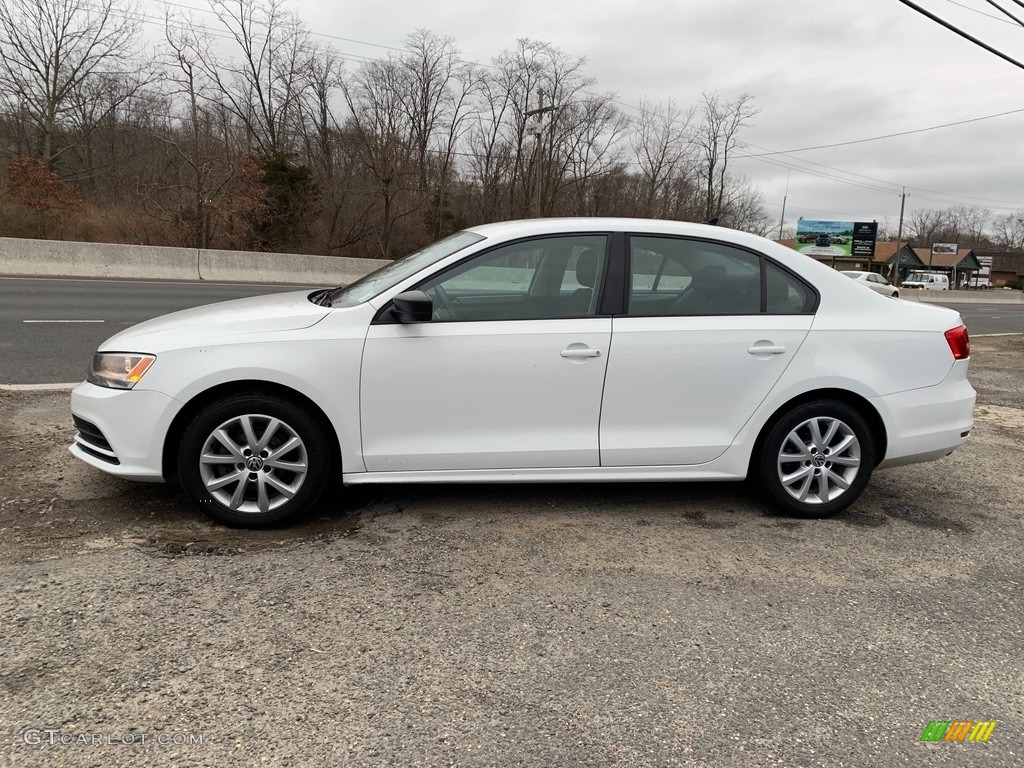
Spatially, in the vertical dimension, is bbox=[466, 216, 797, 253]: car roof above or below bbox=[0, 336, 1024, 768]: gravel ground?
above

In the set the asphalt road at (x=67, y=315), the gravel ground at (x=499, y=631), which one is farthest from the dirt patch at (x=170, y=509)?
the asphalt road at (x=67, y=315)

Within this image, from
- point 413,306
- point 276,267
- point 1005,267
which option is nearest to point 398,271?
point 413,306

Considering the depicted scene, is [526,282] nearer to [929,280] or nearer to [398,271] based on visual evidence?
[398,271]

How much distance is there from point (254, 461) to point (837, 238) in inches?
3467

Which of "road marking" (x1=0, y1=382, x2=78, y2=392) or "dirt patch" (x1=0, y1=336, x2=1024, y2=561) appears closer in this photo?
"dirt patch" (x1=0, y1=336, x2=1024, y2=561)

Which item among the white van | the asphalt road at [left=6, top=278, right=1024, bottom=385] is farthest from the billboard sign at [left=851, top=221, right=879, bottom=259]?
the asphalt road at [left=6, top=278, right=1024, bottom=385]

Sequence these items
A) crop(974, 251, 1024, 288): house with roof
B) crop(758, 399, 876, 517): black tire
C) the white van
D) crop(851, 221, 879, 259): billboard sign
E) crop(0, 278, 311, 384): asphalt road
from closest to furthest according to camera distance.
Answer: crop(758, 399, 876, 517): black tire < crop(0, 278, 311, 384): asphalt road < the white van < crop(851, 221, 879, 259): billboard sign < crop(974, 251, 1024, 288): house with roof

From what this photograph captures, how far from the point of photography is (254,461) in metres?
3.56

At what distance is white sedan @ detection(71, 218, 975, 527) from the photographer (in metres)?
3.53

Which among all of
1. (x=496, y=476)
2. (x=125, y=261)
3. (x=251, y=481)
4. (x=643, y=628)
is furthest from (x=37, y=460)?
(x=125, y=261)

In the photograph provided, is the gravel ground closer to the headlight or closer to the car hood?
the headlight

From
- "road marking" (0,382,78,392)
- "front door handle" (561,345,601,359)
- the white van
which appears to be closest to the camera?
"front door handle" (561,345,601,359)

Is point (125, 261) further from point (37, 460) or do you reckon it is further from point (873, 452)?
point (873, 452)

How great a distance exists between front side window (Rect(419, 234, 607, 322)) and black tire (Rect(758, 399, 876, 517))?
1.31 metres
